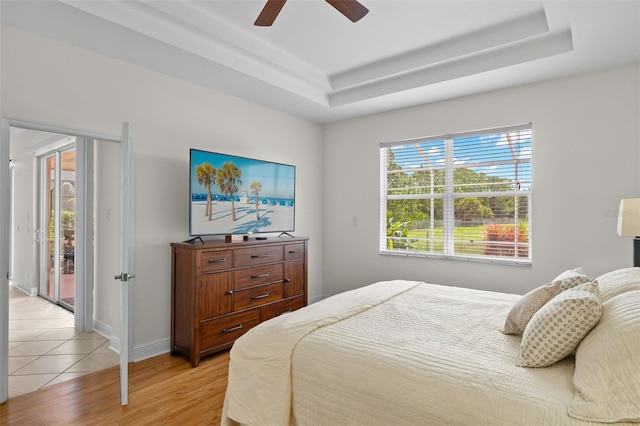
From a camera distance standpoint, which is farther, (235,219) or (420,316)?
(235,219)

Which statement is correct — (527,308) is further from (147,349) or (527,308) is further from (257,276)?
(147,349)

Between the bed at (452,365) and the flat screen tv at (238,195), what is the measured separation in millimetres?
1609

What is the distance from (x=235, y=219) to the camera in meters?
3.54

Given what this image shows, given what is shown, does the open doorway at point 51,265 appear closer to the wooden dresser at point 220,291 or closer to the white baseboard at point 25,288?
the white baseboard at point 25,288

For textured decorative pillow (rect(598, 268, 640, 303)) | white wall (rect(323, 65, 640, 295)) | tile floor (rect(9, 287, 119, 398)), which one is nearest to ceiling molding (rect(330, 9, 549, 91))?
white wall (rect(323, 65, 640, 295))

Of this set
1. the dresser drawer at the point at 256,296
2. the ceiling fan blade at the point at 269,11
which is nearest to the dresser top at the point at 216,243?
the dresser drawer at the point at 256,296

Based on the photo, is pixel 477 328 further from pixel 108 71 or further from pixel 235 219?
pixel 108 71

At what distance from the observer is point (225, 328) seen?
320 centimetres

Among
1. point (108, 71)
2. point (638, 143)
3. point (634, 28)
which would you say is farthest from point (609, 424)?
point (108, 71)

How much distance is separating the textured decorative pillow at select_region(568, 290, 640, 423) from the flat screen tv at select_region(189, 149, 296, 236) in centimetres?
284

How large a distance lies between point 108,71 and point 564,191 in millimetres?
4189

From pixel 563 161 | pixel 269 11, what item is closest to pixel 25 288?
pixel 269 11

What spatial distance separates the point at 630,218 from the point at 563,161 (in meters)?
0.98

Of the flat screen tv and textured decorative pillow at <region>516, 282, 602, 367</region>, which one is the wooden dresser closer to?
the flat screen tv
